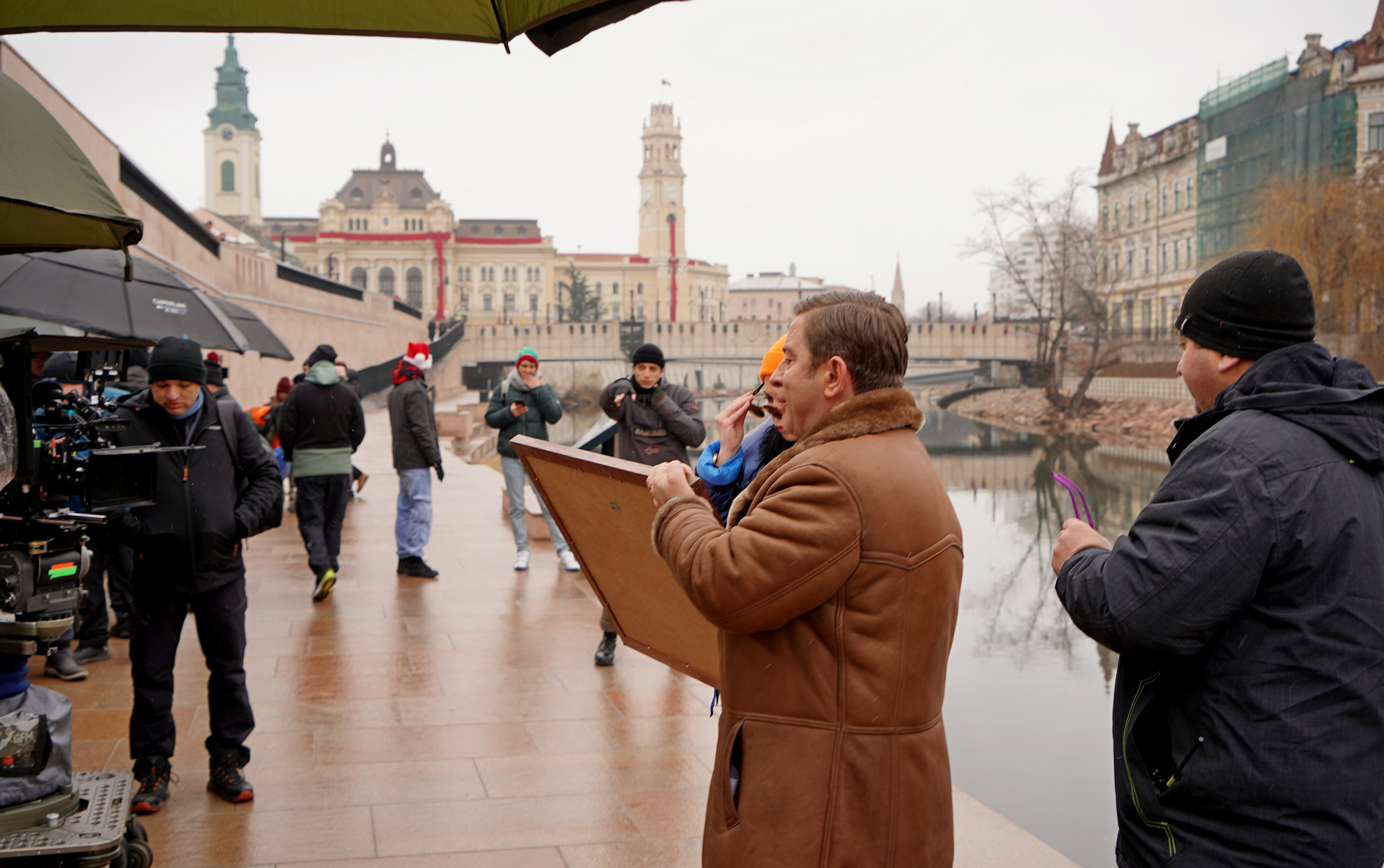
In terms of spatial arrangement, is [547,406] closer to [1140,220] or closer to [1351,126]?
[1351,126]

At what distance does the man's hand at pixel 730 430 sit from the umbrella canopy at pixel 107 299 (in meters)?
3.87

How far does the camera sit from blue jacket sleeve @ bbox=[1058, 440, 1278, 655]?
6.27 feet

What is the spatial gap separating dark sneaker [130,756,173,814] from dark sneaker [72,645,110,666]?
2492mm

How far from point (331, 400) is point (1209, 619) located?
7608 millimetres

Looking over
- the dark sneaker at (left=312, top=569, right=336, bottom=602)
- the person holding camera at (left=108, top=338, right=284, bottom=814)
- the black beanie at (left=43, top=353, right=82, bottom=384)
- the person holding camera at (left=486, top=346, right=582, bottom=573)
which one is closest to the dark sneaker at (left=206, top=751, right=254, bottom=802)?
the person holding camera at (left=108, top=338, right=284, bottom=814)

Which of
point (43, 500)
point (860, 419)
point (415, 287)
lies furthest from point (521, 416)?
point (415, 287)

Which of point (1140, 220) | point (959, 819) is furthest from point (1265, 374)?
point (1140, 220)

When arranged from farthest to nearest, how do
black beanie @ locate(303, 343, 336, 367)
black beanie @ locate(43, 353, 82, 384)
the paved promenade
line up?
black beanie @ locate(303, 343, 336, 367)
black beanie @ locate(43, 353, 82, 384)
the paved promenade

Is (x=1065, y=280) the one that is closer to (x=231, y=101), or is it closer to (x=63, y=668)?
(x=63, y=668)

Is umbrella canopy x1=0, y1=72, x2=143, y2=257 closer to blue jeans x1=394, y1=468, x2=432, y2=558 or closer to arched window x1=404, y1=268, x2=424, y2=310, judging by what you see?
blue jeans x1=394, y1=468, x2=432, y2=558

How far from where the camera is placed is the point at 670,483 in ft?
7.70

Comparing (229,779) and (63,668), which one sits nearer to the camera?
(229,779)

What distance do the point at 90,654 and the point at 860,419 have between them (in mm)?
Answer: 5851

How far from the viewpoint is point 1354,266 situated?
1331 inches
